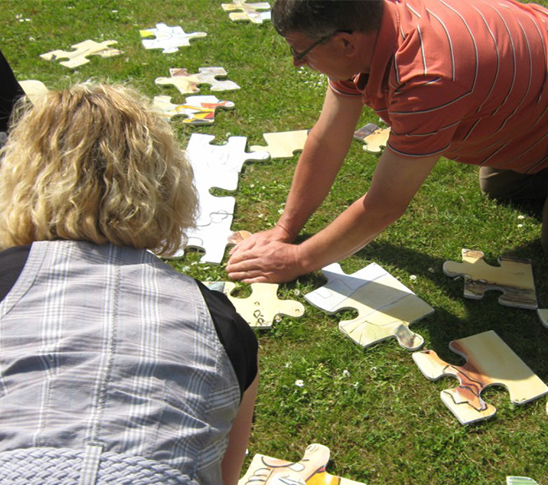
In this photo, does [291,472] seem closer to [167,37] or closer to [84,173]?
[84,173]

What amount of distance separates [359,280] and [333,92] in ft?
3.14

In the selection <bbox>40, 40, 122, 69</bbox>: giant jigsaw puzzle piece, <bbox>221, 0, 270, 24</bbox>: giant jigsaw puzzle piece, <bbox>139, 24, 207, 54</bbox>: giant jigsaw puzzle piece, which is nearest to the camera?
<bbox>40, 40, 122, 69</bbox>: giant jigsaw puzzle piece

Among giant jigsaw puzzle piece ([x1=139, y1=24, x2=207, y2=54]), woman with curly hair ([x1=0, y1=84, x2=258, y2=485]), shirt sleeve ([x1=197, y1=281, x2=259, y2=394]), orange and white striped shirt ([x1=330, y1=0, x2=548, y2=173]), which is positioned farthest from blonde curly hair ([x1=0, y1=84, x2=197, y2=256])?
giant jigsaw puzzle piece ([x1=139, y1=24, x2=207, y2=54])

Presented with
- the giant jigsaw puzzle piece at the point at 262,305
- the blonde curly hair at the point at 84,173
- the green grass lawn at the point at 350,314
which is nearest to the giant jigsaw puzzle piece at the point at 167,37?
the green grass lawn at the point at 350,314

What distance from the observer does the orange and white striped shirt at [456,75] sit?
89.0 inches

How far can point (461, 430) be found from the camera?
236cm

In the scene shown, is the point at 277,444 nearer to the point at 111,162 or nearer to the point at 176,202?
the point at 176,202

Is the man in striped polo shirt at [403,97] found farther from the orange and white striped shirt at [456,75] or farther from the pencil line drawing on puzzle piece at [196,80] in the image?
the pencil line drawing on puzzle piece at [196,80]

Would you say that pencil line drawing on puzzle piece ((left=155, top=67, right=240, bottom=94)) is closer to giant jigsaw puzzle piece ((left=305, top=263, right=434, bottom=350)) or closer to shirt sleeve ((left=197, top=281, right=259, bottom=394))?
giant jigsaw puzzle piece ((left=305, top=263, right=434, bottom=350))

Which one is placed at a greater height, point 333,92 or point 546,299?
point 333,92

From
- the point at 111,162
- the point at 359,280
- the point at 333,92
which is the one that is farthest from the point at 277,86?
the point at 111,162

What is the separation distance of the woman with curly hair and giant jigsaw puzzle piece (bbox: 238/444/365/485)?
0.68 meters

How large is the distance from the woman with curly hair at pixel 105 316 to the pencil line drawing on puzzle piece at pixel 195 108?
256cm

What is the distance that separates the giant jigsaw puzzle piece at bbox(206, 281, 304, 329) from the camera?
8.95 ft
